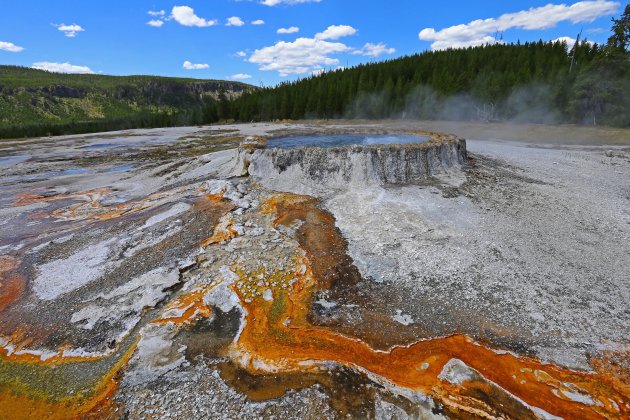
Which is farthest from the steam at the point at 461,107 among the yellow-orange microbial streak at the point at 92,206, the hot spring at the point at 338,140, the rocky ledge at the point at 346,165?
the yellow-orange microbial streak at the point at 92,206

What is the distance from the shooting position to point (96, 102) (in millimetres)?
151875

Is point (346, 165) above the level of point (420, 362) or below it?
above

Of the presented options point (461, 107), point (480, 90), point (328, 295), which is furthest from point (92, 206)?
point (461, 107)

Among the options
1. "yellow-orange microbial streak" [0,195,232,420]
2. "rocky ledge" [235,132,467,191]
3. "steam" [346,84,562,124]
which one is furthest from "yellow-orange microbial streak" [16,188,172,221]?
"steam" [346,84,562,124]

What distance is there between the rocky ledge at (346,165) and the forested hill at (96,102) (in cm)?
7106

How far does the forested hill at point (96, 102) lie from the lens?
83125 millimetres

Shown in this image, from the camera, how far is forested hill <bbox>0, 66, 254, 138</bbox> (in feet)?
273

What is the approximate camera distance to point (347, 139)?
2103cm

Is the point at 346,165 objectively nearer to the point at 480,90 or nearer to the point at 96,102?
the point at 480,90

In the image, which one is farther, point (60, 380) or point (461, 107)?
point (461, 107)

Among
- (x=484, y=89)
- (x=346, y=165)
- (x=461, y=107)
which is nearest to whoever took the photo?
(x=346, y=165)

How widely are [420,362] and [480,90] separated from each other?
57428 millimetres

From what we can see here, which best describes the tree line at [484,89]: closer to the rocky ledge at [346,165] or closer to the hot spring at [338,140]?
the hot spring at [338,140]

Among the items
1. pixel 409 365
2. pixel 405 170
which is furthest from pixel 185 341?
pixel 405 170
